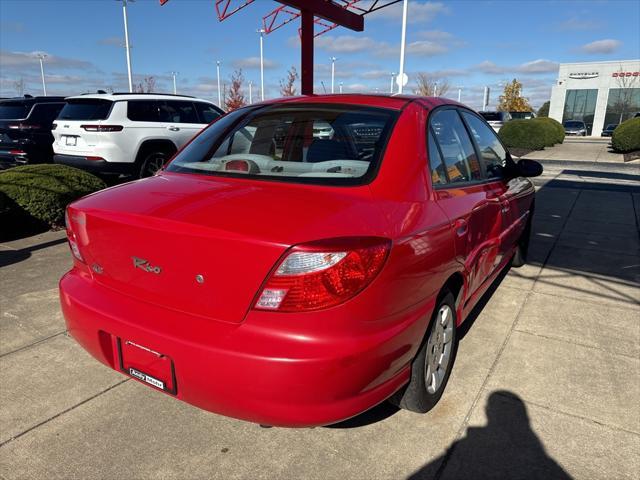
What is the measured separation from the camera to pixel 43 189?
20.1 feet

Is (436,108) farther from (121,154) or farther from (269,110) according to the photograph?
(121,154)

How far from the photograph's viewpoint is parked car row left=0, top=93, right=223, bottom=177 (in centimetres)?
797

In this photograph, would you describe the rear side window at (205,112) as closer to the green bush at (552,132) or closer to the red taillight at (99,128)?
the red taillight at (99,128)

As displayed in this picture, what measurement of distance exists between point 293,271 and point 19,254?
4.79 meters

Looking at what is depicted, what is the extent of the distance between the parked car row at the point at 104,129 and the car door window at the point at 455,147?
6.59 meters

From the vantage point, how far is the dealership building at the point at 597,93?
4834 cm

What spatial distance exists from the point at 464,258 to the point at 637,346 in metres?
1.76

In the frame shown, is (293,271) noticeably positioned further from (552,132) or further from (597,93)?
(597,93)

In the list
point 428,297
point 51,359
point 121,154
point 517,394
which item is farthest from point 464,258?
point 121,154

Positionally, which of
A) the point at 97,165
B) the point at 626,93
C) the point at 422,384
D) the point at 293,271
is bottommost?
the point at 422,384

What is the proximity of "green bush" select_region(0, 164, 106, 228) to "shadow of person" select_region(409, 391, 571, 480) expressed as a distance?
19.1 ft

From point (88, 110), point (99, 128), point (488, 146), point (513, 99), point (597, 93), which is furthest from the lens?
point (513, 99)

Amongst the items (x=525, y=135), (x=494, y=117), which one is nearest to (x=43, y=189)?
(x=525, y=135)

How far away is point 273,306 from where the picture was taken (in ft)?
5.75
